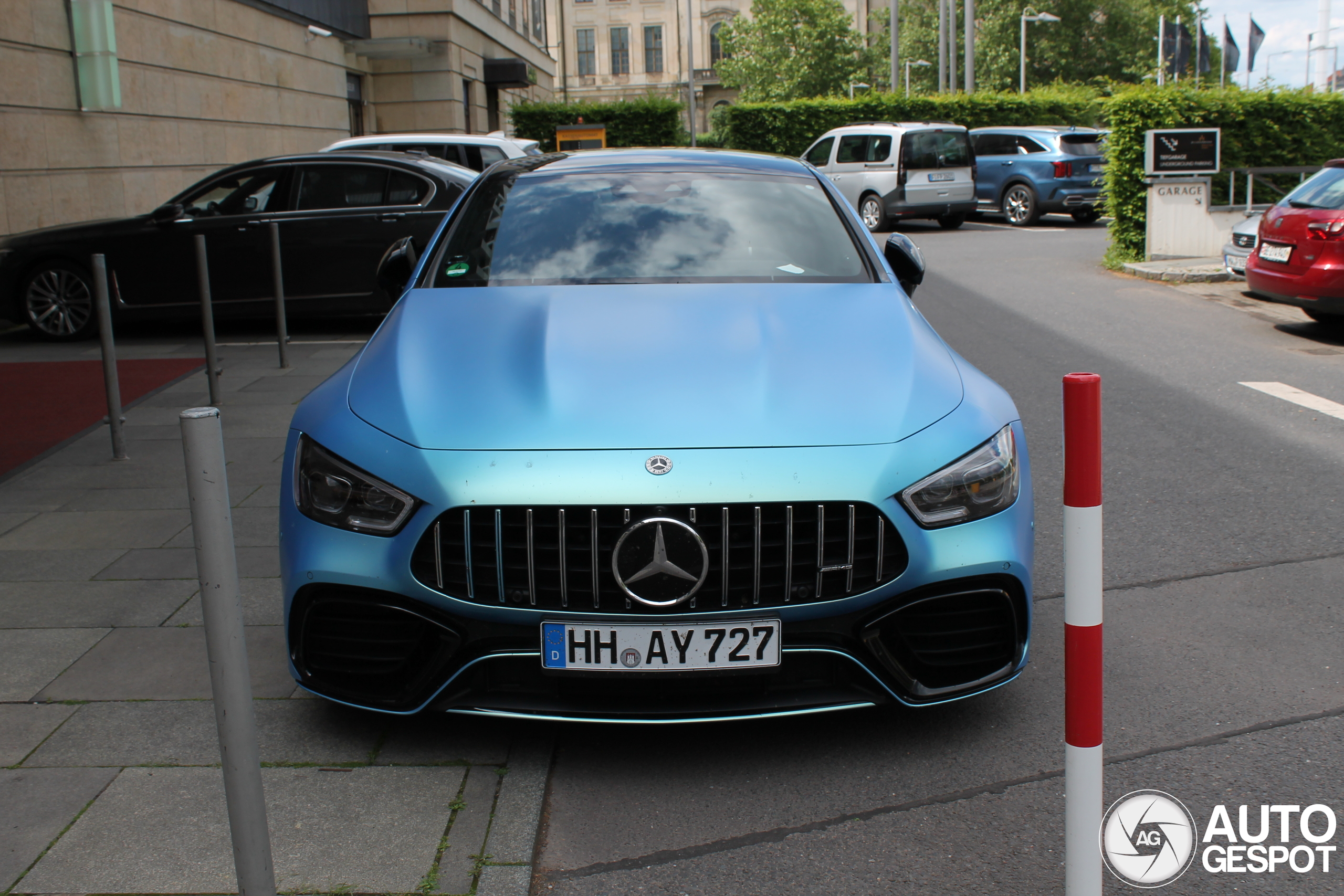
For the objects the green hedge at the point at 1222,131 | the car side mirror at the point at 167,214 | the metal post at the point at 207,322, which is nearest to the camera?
the metal post at the point at 207,322

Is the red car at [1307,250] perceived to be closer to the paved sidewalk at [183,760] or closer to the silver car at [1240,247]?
the silver car at [1240,247]

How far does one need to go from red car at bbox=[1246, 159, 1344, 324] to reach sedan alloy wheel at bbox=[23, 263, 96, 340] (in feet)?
31.9

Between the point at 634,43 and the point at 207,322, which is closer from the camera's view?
the point at 207,322

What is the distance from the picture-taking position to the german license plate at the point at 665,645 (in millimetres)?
2900

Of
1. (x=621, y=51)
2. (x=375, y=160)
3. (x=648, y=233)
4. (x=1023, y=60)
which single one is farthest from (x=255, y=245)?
(x=621, y=51)

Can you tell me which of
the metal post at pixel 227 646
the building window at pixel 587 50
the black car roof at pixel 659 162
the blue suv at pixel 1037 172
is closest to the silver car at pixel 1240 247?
the blue suv at pixel 1037 172

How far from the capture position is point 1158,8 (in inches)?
2783

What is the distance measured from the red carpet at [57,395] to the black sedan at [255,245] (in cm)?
118

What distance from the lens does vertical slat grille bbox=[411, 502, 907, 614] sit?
114 inches

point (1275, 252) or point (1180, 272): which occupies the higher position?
point (1275, 252)

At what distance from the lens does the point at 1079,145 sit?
22391 mm

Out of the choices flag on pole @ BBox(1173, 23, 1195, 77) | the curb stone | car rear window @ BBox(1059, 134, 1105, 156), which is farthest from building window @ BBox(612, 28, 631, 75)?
the curb stone

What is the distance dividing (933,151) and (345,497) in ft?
66.9

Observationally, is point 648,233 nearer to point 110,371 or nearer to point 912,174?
point 110,371
